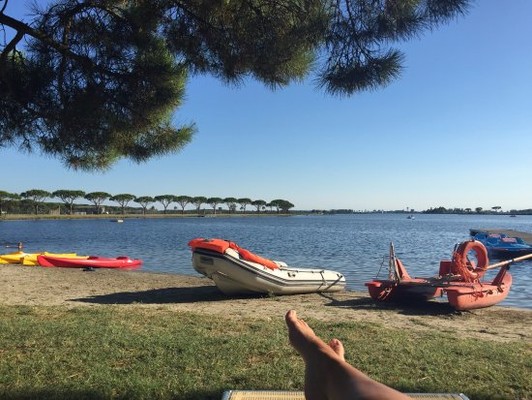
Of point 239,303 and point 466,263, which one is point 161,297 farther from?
point 466,263

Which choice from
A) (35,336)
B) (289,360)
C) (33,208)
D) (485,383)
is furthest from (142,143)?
(33,208)

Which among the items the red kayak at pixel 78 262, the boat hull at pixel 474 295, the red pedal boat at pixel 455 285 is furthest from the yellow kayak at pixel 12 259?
the boat hull at pixel 474 295

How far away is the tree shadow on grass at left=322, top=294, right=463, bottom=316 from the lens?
938 cm

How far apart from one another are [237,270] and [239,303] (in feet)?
2.74

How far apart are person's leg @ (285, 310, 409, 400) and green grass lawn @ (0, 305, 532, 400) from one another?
1.68 meters

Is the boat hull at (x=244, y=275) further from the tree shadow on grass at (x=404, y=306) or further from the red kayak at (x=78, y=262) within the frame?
the red kayak at (x=78, y=262)

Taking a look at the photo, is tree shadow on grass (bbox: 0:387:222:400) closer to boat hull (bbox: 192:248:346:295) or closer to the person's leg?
the person's leg

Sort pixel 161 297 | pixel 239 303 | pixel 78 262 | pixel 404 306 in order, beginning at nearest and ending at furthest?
pixel 239 303, pixel 404 306, pixel 161 297, pixel 78 262

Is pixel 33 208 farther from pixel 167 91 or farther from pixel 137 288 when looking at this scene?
pixel 167 91

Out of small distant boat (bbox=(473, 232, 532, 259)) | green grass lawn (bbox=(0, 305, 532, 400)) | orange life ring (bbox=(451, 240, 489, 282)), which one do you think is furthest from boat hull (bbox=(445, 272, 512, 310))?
small distant boat (bbox=(473, 232, 532, 259))

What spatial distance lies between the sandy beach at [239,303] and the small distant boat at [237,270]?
269mm

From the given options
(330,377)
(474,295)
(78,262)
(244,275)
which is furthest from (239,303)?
(78,262)

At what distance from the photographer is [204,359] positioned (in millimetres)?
4391

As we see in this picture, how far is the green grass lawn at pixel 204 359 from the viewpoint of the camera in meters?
3.66
